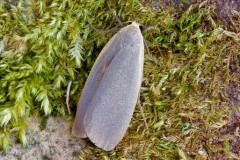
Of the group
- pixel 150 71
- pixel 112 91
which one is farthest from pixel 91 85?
pixel 150 71

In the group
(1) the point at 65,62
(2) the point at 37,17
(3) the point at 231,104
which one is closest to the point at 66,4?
(2) the point at 37,17

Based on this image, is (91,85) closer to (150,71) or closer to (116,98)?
(116,98)

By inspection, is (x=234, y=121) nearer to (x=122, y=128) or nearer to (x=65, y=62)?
(x=122, y=128)
